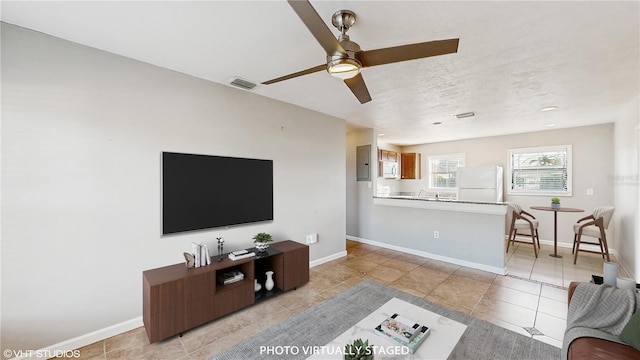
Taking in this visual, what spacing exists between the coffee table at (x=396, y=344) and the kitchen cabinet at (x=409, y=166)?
5.37m

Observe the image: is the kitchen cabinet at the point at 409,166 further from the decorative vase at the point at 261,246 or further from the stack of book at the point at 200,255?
the stack of book at the point at 200,255

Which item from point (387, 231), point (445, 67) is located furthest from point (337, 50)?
point (387, 231)

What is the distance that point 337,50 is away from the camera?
4.63ft

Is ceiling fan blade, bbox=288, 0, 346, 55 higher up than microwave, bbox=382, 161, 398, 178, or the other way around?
ceiling fan blade, bbox=288, 0, 346, 55

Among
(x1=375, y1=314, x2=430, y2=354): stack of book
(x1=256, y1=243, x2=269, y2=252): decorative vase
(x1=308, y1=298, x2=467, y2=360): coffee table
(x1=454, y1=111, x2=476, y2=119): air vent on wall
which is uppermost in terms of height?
(x1=454, y1=111, x2=476, y2=119): air vent on wall

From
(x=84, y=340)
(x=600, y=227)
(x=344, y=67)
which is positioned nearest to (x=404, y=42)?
(x=344, y=67)

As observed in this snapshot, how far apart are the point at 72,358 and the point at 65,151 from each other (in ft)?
5.34

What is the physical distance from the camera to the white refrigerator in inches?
198

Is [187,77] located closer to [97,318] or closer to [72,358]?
[97,318]

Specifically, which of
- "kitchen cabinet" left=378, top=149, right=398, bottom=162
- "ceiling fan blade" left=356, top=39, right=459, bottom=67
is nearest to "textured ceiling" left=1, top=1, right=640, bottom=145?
"ceiling fan blade" left=356, top=39, right=459, bottom=67

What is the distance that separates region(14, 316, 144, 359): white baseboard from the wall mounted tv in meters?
0.86

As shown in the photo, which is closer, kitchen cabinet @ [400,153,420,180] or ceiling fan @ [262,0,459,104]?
ceiling fan @ [262,0,459,104]

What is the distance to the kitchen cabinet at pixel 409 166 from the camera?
22.6 feet

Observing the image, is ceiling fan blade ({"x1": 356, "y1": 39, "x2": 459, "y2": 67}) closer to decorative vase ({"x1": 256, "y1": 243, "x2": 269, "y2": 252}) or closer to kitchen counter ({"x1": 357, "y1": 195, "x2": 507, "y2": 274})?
decorative vase ({"x1": 256, "y1": 243, "x2": 269, "y2": 252})
